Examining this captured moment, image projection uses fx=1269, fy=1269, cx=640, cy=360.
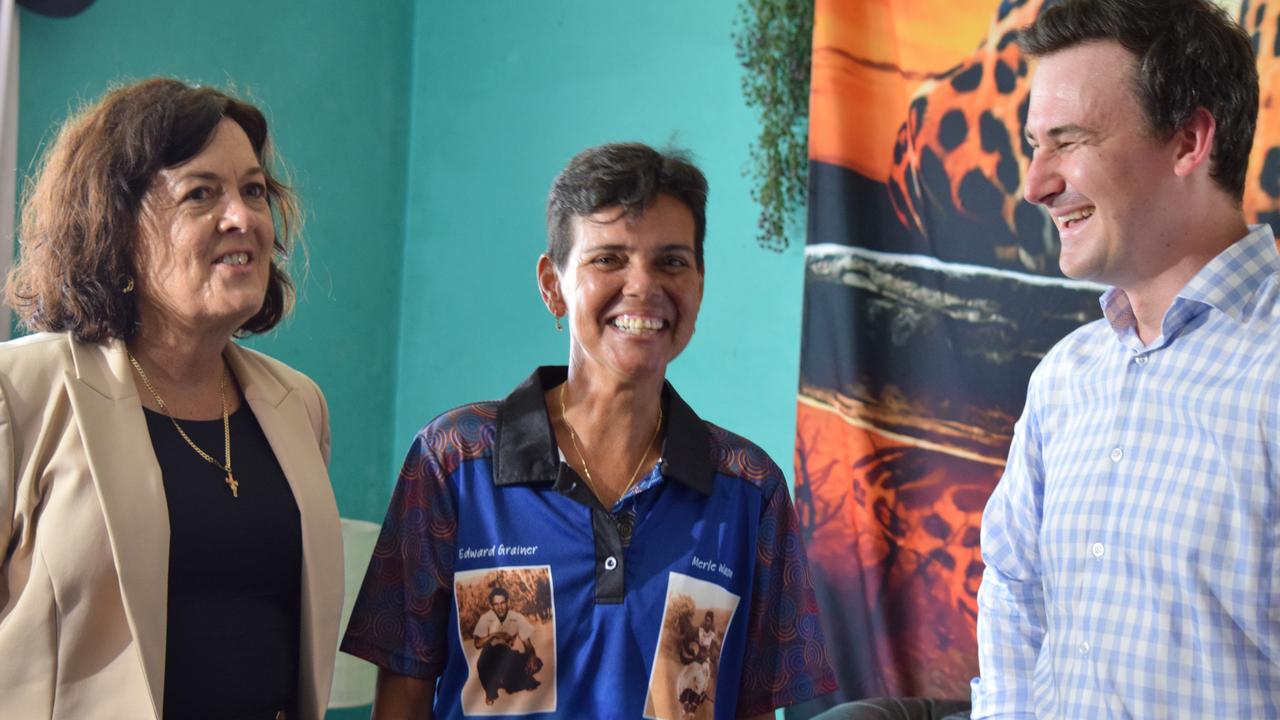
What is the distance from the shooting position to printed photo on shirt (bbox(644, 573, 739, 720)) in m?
1.78

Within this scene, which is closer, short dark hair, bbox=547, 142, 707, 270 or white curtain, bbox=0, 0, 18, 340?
short dark hair, bbox=547, 142, 707, 270

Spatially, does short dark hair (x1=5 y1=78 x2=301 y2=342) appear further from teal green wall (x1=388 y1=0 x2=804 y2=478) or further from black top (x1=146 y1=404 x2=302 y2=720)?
teal green wall (x1=388 y1=0 x2=804 y2=478)

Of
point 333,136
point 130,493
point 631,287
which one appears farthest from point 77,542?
point 333,136

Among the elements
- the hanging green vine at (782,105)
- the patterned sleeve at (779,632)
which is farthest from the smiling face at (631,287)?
the hanging green vine at (782,105)

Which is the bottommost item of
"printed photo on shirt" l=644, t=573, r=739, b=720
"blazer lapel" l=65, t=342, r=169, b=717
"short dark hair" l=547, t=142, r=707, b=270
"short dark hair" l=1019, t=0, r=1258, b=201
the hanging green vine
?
"printed photo on shirt" l=644, t=573, r=739, b=720

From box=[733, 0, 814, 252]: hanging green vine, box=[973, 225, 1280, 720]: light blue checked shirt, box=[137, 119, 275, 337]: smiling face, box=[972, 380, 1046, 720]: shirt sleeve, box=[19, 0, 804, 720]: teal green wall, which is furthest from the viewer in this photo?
box=[19, 0, 804, 720]: teal green wall

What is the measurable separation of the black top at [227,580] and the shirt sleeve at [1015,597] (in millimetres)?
1014

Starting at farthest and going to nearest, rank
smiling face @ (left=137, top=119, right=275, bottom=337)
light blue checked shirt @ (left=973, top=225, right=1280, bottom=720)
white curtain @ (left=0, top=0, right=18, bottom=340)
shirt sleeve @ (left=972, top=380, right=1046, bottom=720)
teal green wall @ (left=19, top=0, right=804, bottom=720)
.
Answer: teal green wall @ (left=19, top=0, right=804, bottom=720), white curtain @ (left=0, top=0, right=18, bottom=340), smiling face @ (left=137, top=119, right=275, bottom=337), shirt sleeve @ (left=972, top=380, right=1046, bottom=720), light blue checked shirt @ (left=973, top=225, right=1280, bottom=720)

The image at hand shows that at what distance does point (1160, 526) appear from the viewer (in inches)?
60.4

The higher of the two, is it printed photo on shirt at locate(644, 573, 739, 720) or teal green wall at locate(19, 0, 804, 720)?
teal green wall at locate(19, 0, 804, 720)

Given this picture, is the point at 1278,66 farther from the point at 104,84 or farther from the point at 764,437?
the point at 104,84

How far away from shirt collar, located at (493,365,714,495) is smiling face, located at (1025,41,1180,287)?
602 millimetres

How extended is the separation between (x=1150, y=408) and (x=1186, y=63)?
444 millimetres

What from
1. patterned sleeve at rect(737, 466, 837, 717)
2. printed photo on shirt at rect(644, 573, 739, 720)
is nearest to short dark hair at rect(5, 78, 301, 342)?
printed photo on shirt at rect(644, 573, 739, 720)
